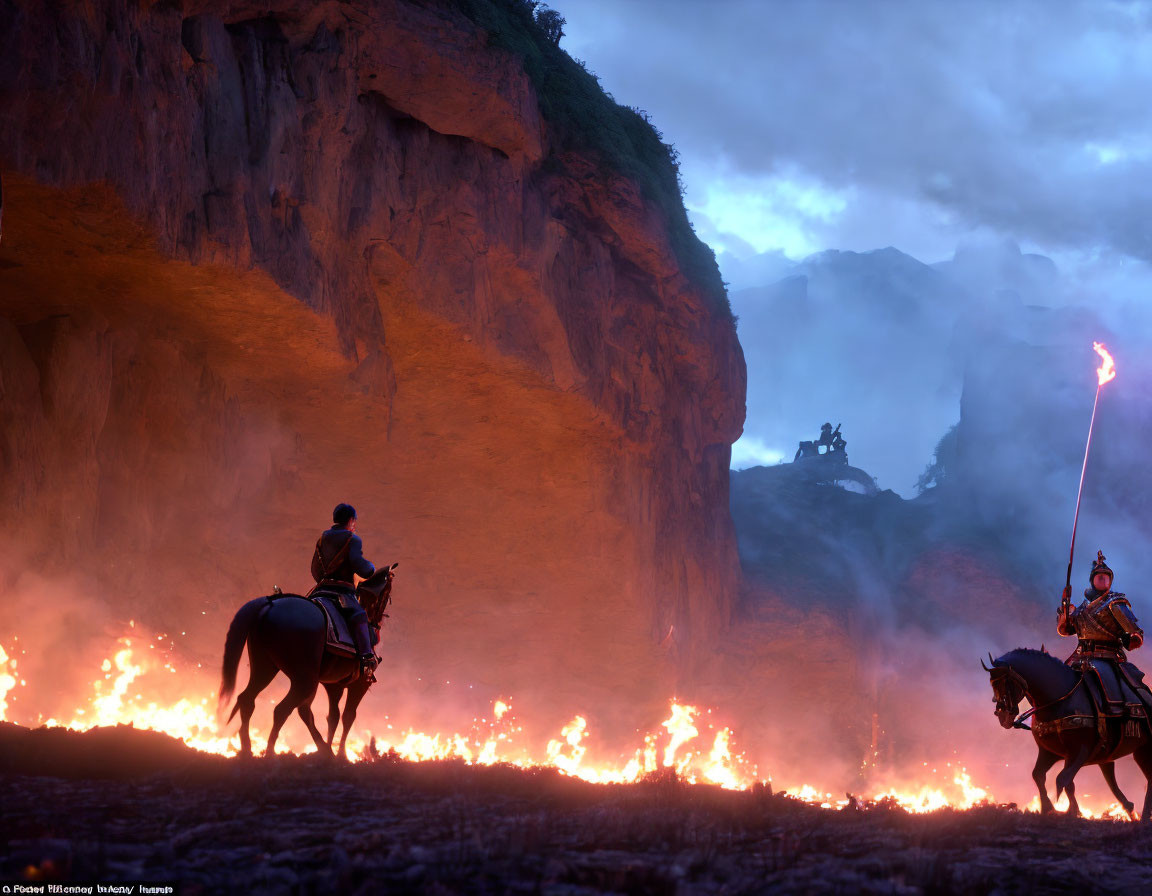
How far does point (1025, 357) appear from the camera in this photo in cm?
4659

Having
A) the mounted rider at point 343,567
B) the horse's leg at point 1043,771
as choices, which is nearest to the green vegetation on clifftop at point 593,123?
the mounted rider at point 343,567

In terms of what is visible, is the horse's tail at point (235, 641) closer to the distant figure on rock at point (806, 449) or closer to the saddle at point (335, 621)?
the saddle at point (335, 621)

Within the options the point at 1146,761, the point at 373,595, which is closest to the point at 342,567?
the point at 373,595

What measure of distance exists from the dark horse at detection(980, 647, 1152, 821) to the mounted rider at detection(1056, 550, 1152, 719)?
0.23 meters

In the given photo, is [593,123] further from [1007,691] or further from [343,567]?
[1007,691]

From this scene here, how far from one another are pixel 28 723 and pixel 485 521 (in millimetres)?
9735

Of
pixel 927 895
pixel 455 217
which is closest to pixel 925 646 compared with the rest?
pixel 455 217

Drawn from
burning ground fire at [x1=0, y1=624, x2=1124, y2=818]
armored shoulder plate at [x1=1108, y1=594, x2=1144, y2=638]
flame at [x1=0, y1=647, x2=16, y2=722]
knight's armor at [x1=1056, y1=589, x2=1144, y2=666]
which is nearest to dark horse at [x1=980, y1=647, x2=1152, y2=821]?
knight's armor at [x1=1056, y1=589, x2=1144, y2=666]

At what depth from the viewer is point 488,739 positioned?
23.5m

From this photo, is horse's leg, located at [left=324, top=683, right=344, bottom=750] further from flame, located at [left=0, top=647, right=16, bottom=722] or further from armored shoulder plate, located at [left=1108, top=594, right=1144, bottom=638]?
armored shoulder plate, located at [left=1108, top=594, right=1144, bottom=638]

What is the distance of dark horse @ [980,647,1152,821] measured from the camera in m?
10.5

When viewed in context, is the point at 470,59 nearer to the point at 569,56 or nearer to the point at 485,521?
the point at 569,56

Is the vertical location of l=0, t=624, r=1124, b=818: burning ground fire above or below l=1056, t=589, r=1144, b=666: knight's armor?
below

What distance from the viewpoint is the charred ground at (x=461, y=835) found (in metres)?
4.93
